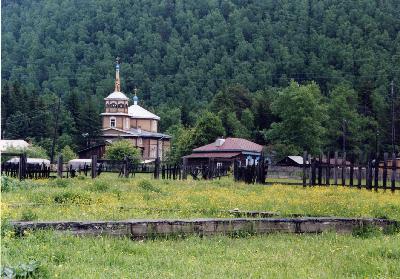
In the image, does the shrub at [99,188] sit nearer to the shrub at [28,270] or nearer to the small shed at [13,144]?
the shrub at [28,270]

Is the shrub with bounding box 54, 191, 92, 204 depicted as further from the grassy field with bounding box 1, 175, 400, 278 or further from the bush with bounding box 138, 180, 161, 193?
the bush with bounding box 138, 180, 161, 193

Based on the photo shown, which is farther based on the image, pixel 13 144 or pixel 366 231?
pixel 13 144

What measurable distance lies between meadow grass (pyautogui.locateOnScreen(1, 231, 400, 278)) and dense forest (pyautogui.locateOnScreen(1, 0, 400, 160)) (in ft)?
302

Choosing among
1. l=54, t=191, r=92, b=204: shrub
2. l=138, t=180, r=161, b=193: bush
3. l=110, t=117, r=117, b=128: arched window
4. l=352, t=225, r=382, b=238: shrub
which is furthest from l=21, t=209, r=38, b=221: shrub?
l=110, t=117, r=117, b=128: arched window

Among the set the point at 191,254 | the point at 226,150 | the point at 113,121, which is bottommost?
the point at 191,254

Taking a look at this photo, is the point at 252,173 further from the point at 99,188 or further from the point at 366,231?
the point at 366,231

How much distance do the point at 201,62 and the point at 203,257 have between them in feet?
577

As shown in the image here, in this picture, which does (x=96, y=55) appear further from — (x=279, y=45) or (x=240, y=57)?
(x=279, y=45)

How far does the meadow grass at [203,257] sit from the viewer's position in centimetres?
811

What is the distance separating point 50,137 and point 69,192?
8793 centimetres

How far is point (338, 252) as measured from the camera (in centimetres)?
1012

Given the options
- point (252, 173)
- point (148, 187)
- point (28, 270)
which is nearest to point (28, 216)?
point (28, 270)

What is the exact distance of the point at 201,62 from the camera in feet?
603

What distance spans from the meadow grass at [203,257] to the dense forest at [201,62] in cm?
9216
